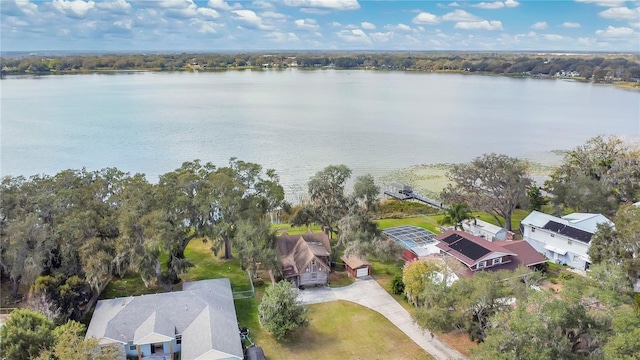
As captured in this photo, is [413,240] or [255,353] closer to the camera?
[255,353]

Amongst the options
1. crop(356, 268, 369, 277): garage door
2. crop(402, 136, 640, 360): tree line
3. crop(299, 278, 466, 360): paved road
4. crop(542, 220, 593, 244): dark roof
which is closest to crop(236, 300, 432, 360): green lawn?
crop(299, 278, 466, 360): paved road

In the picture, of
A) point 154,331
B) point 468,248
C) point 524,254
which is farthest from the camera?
point 524,254

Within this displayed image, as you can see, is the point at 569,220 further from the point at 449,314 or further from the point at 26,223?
the point at 26,223

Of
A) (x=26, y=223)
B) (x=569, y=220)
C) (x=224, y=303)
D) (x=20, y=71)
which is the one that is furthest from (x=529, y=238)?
(x=20, y=71)

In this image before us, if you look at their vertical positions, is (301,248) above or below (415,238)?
above

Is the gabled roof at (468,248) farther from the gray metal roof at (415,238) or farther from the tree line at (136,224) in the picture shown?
the tree line at (136,224)

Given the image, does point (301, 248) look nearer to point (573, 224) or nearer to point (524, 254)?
point (524, 254)

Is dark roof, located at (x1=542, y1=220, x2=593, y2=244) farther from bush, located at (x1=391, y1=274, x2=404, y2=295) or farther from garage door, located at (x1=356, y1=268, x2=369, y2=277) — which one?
garage door, located at (x1=356, y1=268, x2=369, y2=277)

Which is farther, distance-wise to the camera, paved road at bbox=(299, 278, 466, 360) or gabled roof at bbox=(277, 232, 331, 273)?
gabled roof at bbox=(277, 232, 331, 273)

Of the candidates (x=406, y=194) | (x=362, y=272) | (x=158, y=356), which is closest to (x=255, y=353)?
(x=158, y=356)
